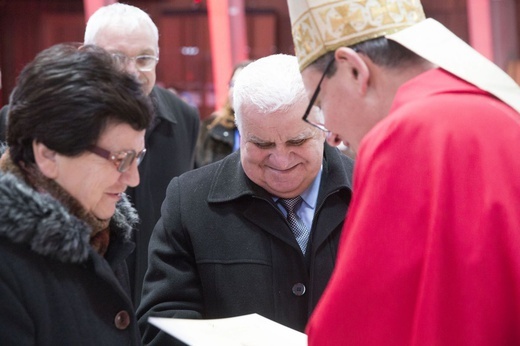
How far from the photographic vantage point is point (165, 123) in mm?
3633

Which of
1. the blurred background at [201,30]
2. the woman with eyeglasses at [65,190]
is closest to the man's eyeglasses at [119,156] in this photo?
the woman with eyeglasses at [65,190]

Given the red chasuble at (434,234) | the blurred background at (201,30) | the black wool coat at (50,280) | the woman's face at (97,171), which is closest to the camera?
the red chasuble at (434,234)

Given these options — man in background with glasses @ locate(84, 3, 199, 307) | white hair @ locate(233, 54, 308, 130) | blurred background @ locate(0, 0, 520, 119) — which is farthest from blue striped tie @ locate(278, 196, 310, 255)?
blurred background @ locate(0, 0, 520, 119)

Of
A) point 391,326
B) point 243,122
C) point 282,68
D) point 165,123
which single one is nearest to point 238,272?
point 243,122

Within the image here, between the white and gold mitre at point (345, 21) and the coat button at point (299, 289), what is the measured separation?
713 millimetres

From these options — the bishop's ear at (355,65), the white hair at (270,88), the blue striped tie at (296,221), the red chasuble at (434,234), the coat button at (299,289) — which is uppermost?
the bishop's ear at (355,65)

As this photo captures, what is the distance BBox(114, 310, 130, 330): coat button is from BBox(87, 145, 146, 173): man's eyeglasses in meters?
0.31

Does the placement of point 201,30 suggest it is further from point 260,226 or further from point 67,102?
point 67,102

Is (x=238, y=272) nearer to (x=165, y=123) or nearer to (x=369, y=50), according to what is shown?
(x=369, y=50)

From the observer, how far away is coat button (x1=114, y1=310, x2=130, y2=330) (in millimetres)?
1859

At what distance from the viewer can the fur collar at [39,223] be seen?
169cm

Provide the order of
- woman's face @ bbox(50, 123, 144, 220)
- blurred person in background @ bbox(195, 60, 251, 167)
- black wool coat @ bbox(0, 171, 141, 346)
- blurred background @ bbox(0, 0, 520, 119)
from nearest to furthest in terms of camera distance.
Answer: black wool coat @ bbox(0, 171, 141, 346)
woman's face @ bbox(50, 123, 144, 220)
blurred person in background @ bbox(195, 60, 251, 167)
blurred background @ bbox(0, 0, 520, 119)

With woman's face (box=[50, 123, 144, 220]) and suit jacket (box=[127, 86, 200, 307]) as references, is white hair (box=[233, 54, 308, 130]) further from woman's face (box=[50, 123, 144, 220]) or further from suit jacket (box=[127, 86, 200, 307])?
suit jacket (box=[127, 86, 200, 307])

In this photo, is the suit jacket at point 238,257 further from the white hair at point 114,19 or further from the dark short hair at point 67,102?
the white hair at point 114,19
